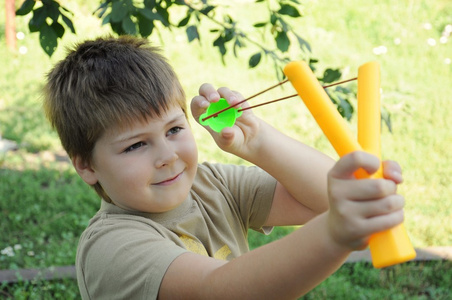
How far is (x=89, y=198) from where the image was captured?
12.7ft

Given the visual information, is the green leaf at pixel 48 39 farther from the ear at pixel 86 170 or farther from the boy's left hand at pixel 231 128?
the boy's left hand at pixel 231 128

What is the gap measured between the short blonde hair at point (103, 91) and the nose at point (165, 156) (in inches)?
3.4

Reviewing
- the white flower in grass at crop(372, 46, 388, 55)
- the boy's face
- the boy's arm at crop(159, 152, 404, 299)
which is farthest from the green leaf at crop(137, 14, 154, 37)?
the white flower in grass at crop(372, 46, 388, 55)

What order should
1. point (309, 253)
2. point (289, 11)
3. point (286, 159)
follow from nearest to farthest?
point (309, 253) < point (286, 159) < point (289, 11)

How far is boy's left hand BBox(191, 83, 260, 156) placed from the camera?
1526 mm

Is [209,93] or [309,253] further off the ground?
[209,93]

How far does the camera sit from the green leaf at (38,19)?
6.93ft

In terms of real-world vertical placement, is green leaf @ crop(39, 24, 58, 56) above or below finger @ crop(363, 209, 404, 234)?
above

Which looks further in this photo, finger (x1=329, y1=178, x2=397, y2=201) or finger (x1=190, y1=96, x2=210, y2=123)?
finger (x1=190, y1=96, x2=210, y2=123)

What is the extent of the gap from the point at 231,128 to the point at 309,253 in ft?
2.03

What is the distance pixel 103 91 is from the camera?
5.14 feet

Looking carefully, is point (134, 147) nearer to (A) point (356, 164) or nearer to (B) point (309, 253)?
(B) point (309, 253)

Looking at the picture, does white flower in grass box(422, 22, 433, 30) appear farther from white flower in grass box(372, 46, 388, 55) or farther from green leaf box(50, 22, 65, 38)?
green leaf box(50, 22, 65, 38)

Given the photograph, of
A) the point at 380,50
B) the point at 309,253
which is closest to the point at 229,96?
the point at 309,253
